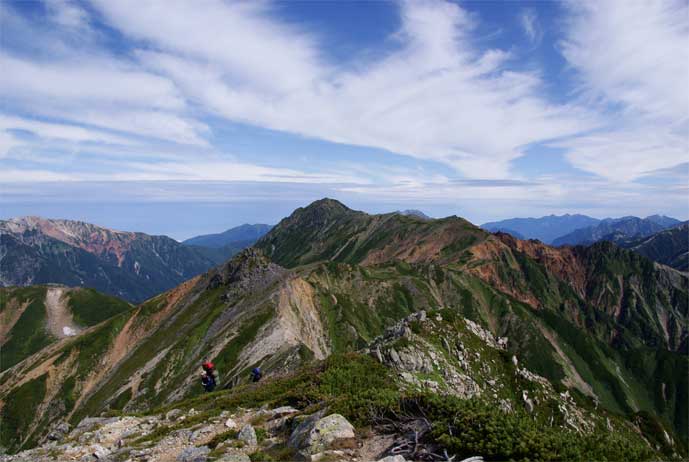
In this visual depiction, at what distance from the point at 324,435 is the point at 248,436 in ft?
18.3

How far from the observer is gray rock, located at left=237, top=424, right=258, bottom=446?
20.1 metres

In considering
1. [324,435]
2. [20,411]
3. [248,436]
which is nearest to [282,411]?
[248,436]

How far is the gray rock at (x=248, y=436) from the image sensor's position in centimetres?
2015

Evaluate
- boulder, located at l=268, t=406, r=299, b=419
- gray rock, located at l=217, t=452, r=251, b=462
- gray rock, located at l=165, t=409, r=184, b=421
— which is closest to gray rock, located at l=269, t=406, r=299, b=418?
boulder, located at l=268, t=406, r=299, b=419

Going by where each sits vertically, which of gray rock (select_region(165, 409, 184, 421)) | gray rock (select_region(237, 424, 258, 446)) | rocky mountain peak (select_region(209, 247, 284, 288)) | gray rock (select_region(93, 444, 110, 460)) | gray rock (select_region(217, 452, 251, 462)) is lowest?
rocky mountain peak (select_region(209, 247, 284, 288))

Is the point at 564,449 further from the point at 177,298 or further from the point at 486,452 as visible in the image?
the point at 177,298

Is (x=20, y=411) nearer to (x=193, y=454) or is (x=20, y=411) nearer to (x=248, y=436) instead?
(x=193, y=454)

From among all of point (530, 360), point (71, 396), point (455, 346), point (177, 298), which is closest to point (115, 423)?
point (455, 346)

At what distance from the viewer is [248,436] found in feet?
67.3

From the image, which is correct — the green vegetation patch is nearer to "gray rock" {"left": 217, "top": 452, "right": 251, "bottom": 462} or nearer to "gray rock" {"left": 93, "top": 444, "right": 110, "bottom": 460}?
"gray rock" {"left": 93, "top": 444, "right": 110, "bottom": 460}

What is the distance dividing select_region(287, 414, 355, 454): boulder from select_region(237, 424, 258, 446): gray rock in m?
2.62

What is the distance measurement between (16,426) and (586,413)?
158921 mm

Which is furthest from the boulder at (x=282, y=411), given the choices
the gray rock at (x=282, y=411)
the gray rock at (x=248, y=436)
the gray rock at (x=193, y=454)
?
the gray rock at (x=193, y=454)

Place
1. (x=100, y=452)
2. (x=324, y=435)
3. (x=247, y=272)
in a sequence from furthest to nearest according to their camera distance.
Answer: (x=247, y=272) → (x=100, y=452) → (x=324, y=435)
